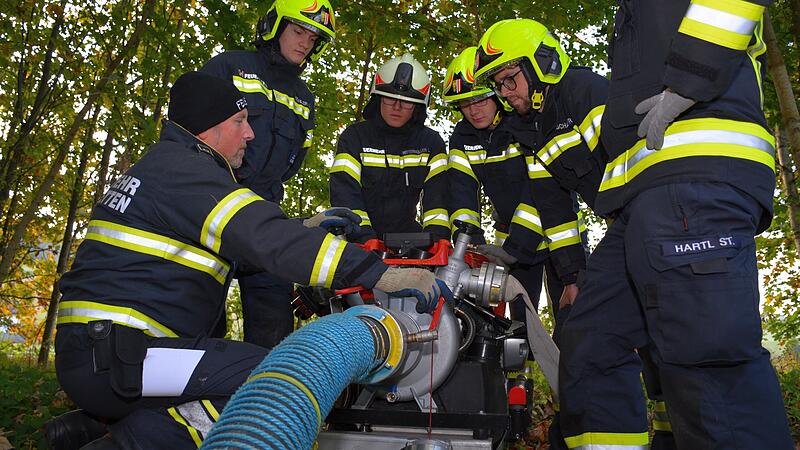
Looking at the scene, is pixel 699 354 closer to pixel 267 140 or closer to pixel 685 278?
pixel 685 278

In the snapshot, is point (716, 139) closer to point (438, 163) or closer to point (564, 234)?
point (564, 234)

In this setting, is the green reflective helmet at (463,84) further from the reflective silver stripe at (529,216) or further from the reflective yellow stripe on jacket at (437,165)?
the reflective silver stripe at (529,216)

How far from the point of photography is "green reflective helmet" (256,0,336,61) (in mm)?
4348

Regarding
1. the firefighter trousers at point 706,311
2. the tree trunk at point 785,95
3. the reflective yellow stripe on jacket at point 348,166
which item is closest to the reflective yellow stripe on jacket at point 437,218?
the reflective yellow stripe on jacket at point 348,166

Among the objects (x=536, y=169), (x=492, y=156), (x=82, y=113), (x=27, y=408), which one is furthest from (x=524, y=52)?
(x=82, y=113)

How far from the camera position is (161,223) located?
2461mm

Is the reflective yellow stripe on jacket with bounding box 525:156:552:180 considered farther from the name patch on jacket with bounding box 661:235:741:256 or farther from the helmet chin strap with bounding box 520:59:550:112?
the name patch on jacket with bounding box 661:235:741:256

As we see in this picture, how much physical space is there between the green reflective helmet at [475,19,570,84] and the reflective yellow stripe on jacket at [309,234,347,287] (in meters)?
1.66

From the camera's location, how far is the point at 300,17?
171 inches

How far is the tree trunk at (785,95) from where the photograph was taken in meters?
5.76

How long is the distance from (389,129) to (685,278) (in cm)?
314

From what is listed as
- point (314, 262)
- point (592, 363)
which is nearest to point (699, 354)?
point (592, 363)

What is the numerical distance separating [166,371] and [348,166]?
2.71m

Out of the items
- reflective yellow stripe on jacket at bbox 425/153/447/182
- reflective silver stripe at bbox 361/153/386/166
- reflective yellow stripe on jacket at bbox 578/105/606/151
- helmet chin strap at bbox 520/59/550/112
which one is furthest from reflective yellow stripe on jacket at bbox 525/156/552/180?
reflective silver stripe at bbox 361/153/386/166
